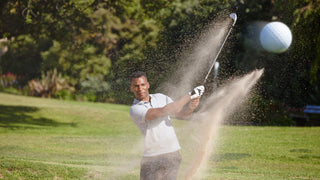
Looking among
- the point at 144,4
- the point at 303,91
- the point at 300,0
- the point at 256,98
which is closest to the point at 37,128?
the point at 144,4

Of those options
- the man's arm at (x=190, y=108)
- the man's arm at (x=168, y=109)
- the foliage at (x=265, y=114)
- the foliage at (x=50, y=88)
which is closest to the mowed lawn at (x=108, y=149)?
the foliage at (x=265, y=114)

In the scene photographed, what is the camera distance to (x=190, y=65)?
2016 cm

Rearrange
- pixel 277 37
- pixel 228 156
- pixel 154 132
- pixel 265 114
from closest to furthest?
pixel 154 132
pixel 228 156
pixel 277 37
pixel 265 114

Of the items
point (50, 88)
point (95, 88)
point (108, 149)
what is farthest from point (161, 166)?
point (50, 88)

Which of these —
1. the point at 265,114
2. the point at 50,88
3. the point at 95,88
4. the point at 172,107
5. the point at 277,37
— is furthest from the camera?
the point at 95,88

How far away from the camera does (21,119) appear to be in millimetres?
15453

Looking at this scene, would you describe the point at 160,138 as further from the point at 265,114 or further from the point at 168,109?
the point at 265,114

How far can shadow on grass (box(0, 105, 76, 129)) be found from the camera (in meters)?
14.0

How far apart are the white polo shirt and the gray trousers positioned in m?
0.06

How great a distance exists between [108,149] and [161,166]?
656 centimetres

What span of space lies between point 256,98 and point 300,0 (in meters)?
3.95

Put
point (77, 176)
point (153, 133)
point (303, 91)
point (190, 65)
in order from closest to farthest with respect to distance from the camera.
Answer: point (153, 133)
point (77, 176)
point (303, 91)
point (190, 65)

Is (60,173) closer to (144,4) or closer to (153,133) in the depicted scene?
(153,133)

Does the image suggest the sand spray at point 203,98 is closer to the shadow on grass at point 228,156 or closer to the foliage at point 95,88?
the shadow on grass at point 228,156
